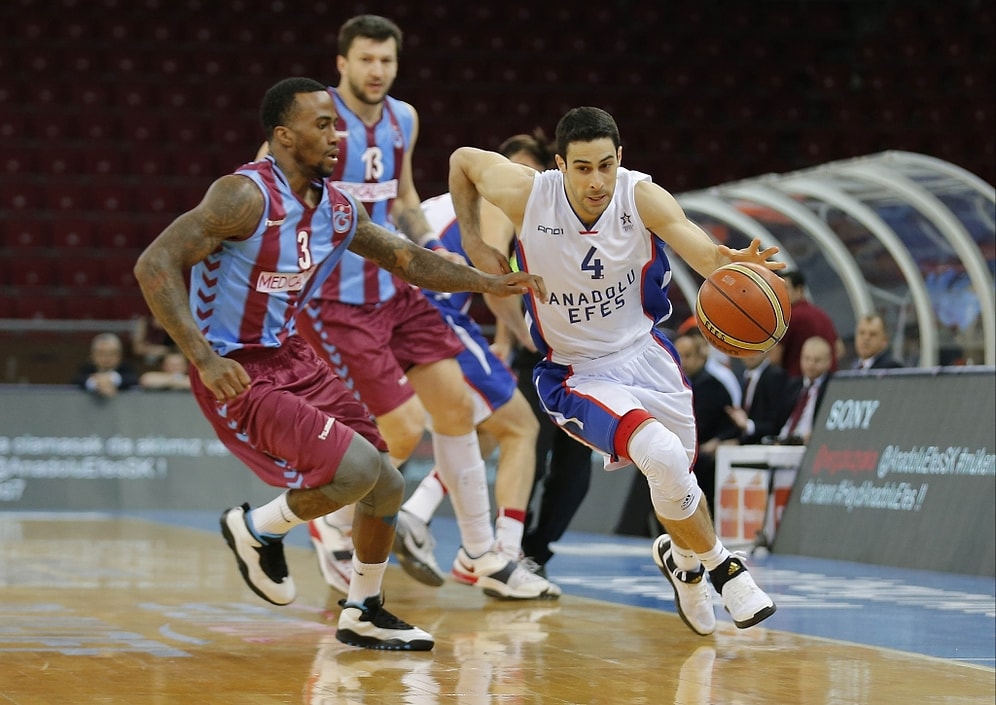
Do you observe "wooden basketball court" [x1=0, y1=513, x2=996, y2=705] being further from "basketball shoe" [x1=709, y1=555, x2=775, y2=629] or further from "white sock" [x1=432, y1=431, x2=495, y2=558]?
"white sock" [x1=432, y1=431, x2=495, y2=558]

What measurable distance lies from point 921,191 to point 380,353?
235 inches

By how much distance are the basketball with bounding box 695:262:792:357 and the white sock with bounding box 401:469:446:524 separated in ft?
9.13

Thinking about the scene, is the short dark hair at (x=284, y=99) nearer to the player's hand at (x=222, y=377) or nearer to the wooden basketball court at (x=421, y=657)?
the player's hand at (x=222, y=377)

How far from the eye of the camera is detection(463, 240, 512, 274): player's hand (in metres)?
6.00

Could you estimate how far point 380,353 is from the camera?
710 cm

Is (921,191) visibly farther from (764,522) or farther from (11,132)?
(11,132)

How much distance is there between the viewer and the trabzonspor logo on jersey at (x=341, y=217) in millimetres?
5570

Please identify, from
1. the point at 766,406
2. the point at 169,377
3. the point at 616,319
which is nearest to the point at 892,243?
the point at 766,406

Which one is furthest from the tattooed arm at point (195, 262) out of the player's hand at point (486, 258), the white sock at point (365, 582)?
the player's hand at point (486, 258)

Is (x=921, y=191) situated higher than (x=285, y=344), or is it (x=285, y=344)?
(x=921, y=191)

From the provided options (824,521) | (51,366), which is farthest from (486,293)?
(51,366)

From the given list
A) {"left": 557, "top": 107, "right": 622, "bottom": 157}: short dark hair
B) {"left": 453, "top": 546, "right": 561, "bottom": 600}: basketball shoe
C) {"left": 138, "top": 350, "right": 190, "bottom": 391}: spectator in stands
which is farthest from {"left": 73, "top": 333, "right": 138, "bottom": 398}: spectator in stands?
{"left": 557, "top": 107, "right": 622, "bottom": 157}: short dark hair

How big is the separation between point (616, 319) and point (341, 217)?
3.72 feet

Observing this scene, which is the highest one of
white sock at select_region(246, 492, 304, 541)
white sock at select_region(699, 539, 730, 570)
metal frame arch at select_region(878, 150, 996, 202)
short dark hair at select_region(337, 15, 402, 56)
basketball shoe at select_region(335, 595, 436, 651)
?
short dark hair at select_region(337, 15, 402, 56)
